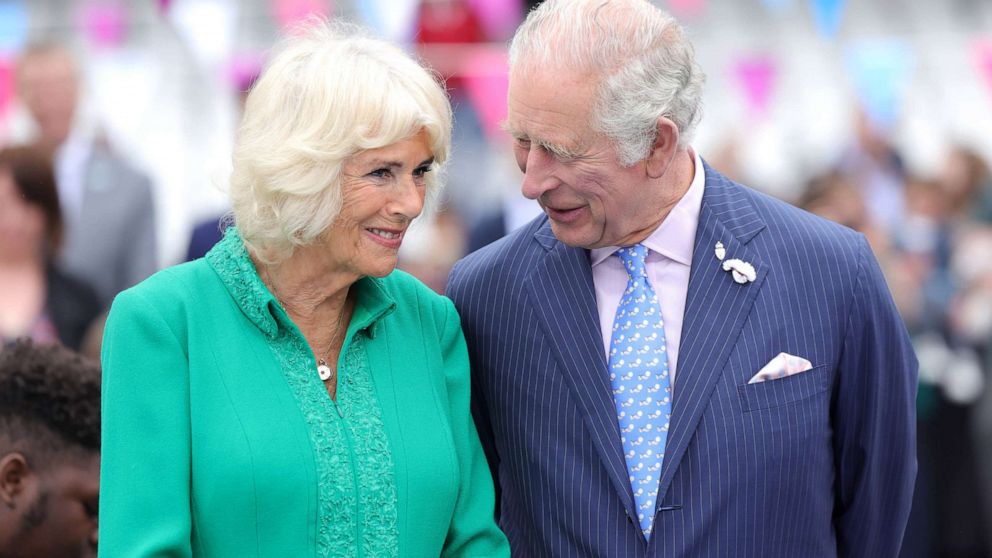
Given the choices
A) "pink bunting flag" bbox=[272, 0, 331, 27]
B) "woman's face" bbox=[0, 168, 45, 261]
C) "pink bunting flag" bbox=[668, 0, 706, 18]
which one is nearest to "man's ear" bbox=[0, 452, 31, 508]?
"woman's face" bbox=[0, 168, 45, 261]

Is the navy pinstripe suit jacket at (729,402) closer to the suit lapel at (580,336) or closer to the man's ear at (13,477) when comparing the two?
the suit lapel at (580,336)

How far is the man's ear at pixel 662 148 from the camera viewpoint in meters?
3.31

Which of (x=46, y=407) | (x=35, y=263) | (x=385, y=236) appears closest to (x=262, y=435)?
(x=385, y=236)

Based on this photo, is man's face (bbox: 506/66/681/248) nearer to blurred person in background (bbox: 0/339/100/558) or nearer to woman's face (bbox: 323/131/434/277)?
woman's face (bbox: 323/131/434/277)

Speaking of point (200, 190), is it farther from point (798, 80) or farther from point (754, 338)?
point (754, 338)

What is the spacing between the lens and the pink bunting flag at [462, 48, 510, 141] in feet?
27.6

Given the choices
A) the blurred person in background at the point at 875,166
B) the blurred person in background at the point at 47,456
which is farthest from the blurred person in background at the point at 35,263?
the blurred person in background at the point at 875,166

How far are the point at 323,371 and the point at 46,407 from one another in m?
0.74

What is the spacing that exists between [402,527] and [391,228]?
0.62m

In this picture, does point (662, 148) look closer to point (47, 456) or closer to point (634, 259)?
point (634, 259)

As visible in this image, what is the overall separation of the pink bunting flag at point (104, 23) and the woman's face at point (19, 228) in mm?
5424

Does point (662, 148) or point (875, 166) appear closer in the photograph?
point (662, 148)

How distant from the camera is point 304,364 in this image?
10.0 feet

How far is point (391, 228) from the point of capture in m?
3.10
